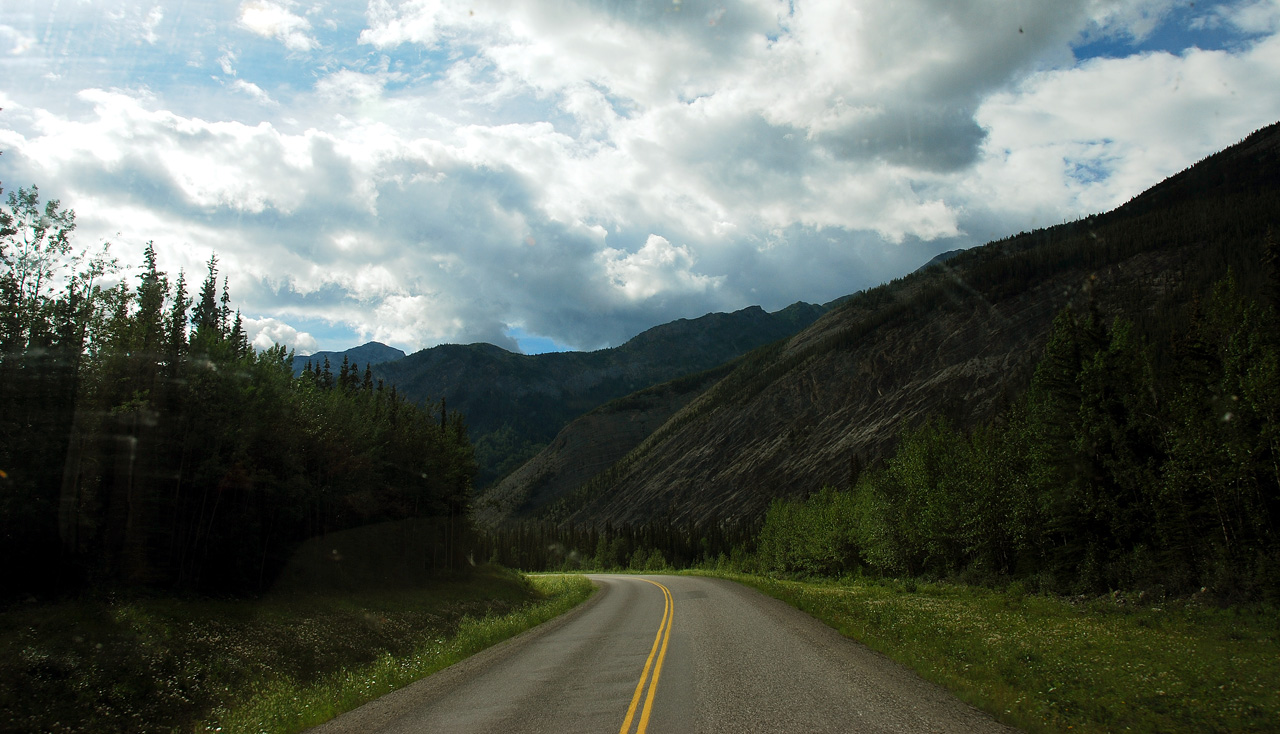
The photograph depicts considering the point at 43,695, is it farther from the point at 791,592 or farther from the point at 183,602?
the point at 791,592

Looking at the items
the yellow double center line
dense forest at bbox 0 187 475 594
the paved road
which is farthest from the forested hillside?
dense forest at bbox 0 187 475 594

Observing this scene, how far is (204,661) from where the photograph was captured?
1524cm

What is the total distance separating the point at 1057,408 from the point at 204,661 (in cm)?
3608

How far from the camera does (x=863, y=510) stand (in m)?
51.5

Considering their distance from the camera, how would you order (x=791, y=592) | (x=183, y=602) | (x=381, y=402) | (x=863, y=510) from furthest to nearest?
(x=863, y=510), (x=381, y=402), (x=791, y=592), (x=183, y=602)

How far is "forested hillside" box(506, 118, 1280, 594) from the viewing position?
24562mm

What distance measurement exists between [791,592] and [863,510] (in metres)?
23.7

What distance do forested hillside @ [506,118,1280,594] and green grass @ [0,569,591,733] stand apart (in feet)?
88.0

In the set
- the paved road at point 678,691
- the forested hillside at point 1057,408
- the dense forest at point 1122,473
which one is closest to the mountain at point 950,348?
the forested hillside at point 1057,408

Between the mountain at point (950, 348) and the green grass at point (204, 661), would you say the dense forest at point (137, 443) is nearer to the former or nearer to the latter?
the green grass at point (204, 661)

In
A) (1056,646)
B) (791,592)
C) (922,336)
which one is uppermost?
(922,336)

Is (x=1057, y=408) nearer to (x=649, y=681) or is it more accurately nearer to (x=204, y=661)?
(x=649, y=681)

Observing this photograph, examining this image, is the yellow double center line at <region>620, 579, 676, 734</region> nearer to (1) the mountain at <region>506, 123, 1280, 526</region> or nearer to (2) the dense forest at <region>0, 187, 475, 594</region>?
(2) the dense forest at <region>0, 187, 475, 594</region>

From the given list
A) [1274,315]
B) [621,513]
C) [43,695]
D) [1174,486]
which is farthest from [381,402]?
[621,513]
